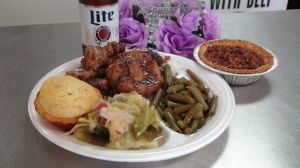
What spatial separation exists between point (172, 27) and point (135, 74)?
360mm

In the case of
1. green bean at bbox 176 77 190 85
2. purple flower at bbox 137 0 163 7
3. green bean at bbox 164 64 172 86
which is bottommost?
green bean at bbox 176 77 190 85

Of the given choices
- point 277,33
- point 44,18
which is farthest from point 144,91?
point 44,18

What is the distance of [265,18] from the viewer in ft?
5.91

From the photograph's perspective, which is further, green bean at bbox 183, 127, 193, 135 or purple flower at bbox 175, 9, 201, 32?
purple flower at bbox 175, 9, 201, 32

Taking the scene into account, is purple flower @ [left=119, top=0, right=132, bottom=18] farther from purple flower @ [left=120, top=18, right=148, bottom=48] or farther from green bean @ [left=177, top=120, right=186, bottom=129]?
green bean @ [left=177, top=120, right=186, bottom=129]

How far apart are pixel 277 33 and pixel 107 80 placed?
3.03 ft

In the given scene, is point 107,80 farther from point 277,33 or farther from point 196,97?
point 277,33

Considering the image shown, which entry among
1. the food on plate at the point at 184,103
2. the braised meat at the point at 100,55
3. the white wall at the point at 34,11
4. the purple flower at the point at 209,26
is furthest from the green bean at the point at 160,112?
the white wall at the point at 34,11

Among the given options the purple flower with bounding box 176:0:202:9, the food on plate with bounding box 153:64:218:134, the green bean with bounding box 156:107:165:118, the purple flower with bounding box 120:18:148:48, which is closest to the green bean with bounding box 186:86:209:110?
the food on plate with bounding box 153:64:218:134

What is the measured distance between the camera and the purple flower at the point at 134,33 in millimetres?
1367

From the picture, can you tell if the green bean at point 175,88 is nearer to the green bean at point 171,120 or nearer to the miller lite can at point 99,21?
the green bean at point 171,120

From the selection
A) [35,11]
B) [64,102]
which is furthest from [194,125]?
[35,11]

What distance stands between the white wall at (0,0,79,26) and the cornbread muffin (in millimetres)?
1440

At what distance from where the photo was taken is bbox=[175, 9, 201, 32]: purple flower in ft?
4.38
